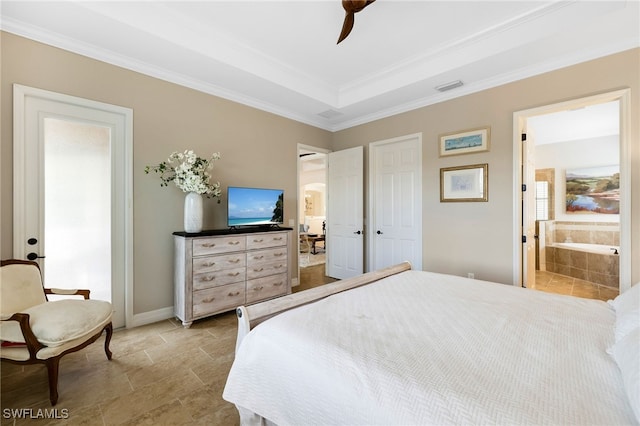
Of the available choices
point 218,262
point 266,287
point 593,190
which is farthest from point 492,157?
point 593,190

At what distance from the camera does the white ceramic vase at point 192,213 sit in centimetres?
297

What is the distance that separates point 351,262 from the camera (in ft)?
15.0

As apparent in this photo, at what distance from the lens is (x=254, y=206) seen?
362 cm

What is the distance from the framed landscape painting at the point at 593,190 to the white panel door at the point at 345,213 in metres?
4.48

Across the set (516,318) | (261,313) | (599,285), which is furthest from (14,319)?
(599,285)

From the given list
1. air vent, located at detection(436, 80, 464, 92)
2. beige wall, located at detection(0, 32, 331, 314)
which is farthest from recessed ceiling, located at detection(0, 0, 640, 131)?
beige wall, located at detection(0, 32, 331, 314)

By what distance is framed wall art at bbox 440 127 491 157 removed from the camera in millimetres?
3328

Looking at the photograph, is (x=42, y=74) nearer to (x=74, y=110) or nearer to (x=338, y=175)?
(x=74, y=110)

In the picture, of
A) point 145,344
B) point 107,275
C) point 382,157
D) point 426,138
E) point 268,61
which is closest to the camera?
point 145,344

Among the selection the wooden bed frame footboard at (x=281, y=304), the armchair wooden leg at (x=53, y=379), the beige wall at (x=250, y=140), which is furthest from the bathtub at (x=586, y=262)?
the armchair wooden leg at (x=53, y=379)

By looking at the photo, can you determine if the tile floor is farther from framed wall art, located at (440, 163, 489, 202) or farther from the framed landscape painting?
the framed landscape painting

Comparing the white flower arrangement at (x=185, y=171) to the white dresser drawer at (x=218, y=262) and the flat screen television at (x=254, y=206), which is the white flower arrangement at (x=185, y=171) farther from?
the white dresser drawer at (x=218, y=262)

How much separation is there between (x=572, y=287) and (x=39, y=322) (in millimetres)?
6240

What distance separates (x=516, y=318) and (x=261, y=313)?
134 centimetres
